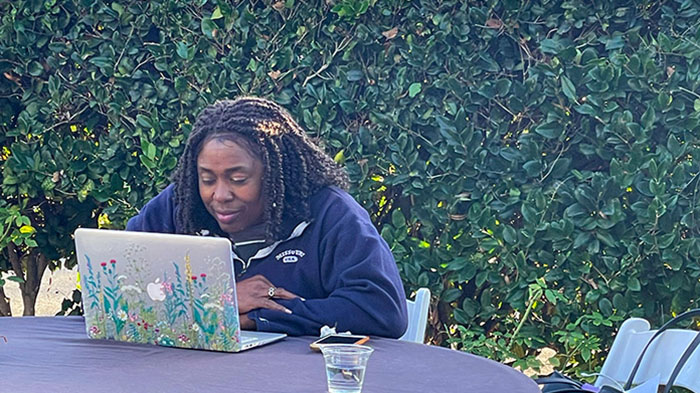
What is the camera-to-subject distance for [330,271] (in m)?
2.82

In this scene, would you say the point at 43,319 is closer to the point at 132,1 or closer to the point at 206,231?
the point at 206,231

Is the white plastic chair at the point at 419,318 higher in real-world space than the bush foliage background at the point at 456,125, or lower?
lower

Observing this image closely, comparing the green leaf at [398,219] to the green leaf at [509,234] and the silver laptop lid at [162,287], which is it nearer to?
the green leaf at [509,234]

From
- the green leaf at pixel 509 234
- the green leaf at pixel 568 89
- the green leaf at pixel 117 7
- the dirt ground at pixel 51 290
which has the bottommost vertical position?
the dirt ground at pixel 51 290

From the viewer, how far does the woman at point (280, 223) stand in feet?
8.56

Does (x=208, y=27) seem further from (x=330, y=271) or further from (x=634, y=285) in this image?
(x=634, y=285)

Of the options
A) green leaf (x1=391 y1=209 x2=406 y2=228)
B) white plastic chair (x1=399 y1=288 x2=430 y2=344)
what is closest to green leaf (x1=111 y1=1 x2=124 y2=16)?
green leaf (x1=391 y1=209 x2=406 y2=228)

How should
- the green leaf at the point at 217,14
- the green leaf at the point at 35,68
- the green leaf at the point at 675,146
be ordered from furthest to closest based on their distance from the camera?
the green leaf at the point at 35,68
the green leaf at the point at 217,14
the green leaf at the point at 675,146

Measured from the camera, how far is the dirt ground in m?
4.32

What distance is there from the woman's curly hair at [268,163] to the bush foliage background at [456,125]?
61 centimetres

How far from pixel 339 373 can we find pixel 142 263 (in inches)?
23.6

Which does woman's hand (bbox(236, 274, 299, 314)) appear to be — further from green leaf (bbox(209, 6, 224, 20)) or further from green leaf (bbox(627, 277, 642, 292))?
green leaf (bbox(209, 6, 224, 20))

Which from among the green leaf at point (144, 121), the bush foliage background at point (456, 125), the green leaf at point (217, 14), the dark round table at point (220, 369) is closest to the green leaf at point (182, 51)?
the bush foliage background at point (456, 125)

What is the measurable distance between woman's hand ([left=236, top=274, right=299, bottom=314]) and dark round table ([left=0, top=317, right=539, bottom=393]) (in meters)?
0.17
